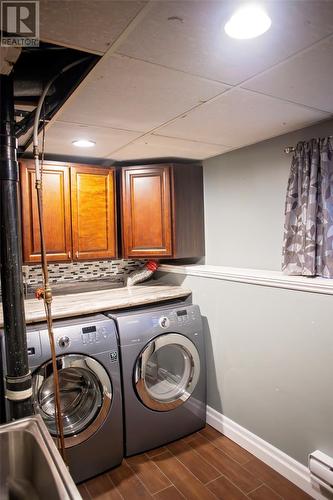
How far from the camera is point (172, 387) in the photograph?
254cm

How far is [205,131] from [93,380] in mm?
1766

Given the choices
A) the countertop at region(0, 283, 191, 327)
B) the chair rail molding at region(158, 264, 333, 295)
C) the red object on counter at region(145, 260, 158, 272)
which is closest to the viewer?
the chair rail molding at region(158, 264, 333, 295)

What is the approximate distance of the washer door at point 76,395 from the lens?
196 centimetres

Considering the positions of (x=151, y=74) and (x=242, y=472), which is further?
(x=242, y=472)

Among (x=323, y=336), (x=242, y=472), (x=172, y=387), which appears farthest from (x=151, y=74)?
(x=242, y=472)

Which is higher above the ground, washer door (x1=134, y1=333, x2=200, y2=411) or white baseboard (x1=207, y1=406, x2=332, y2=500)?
washer door (x1=134, y1=333, x2=200, y2=411)

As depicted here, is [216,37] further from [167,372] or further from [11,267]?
[167,372]

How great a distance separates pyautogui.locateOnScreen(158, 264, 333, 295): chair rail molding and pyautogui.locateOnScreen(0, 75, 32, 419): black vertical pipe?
58.0 inches

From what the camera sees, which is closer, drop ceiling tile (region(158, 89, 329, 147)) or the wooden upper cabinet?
drop ceiling tile (region(158, 89, 329, 147))

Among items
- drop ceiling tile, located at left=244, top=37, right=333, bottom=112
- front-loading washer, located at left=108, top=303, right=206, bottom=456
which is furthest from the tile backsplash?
drop ceiling tile, located at left=244, top=37, right=333, bottom=112

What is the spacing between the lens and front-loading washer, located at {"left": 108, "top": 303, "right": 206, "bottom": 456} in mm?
2234

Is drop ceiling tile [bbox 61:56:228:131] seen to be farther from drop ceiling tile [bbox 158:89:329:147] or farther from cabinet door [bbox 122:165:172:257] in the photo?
cabinet door [bbox 122:165:172:257]

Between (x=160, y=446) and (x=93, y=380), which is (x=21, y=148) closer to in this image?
(x=93, y=380)

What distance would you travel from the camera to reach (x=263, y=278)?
2.12 metres
